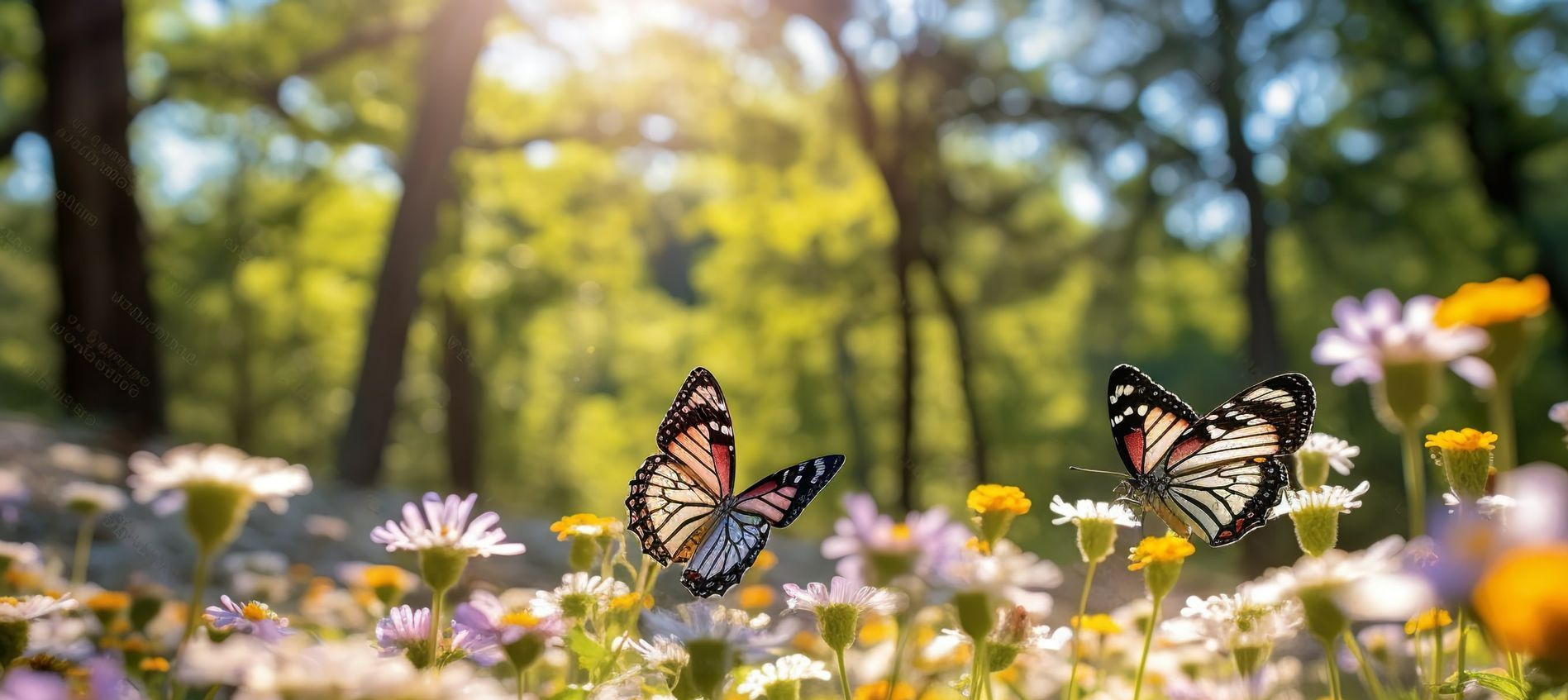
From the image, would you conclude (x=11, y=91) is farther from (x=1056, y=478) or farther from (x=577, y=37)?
(x=1056, y=478)

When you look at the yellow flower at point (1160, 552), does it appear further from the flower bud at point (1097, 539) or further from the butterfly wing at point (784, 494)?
the butterfly wing at point (784, 494)

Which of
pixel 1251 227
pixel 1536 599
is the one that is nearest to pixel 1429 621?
pixel 1536 599

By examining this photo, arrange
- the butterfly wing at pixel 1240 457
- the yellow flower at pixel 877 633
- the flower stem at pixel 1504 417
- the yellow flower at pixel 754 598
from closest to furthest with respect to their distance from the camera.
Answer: the flower stem at pixel 1504 417 → the butterfly wing at pixel 1240 457 → the yellow flower at pixel 877 633 → the yellow flower at pixel 754 598

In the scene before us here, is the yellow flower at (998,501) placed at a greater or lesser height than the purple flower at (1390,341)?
lesser

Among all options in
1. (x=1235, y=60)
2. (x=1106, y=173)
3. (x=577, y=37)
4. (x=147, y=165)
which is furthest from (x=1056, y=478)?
(x=147, y=165)

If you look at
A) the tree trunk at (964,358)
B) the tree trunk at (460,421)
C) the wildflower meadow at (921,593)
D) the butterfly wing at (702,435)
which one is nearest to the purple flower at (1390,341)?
the wildflower meadow at (921,593)

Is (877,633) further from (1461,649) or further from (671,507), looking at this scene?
(1461,649)
